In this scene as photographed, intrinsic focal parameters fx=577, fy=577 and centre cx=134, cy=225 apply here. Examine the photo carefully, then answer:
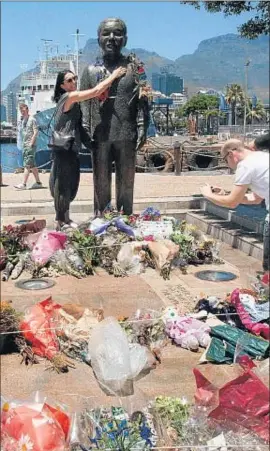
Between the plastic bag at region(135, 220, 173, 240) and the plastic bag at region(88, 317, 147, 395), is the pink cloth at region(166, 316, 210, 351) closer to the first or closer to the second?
the plastic bag at region(88, 317, 147, 395)

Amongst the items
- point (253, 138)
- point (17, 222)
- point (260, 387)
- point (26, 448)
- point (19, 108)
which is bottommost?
point (26, 448)

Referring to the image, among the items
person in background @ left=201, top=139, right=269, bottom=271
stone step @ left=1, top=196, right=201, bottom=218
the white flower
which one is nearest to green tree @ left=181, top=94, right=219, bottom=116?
person in background @ left=201, top=139, right=269, bottom=271

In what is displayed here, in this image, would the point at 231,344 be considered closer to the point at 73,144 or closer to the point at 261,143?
the point at 261,143

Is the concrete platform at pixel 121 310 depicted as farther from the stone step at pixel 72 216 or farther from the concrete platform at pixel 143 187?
the concrete platform at pixel 143 187

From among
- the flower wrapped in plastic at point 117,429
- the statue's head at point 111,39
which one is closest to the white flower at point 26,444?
the flower wrapped in plastic at point 117,429

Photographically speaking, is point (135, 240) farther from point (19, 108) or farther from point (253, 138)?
point (253, 138)

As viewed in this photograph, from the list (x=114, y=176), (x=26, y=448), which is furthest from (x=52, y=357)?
(x=114, y=176)
